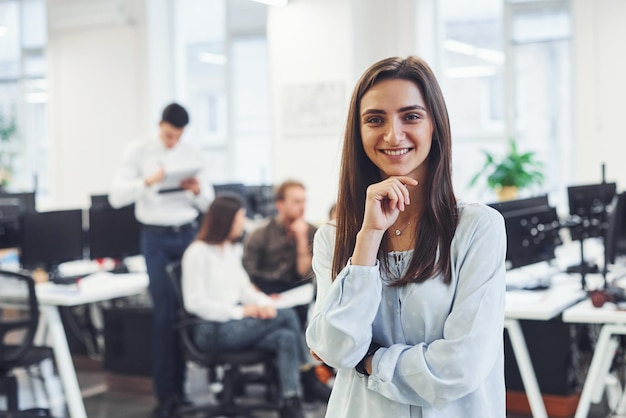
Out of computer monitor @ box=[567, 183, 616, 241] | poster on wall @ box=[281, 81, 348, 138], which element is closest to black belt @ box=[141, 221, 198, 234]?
computer monitor @ box=[567, 183, 616, 241]

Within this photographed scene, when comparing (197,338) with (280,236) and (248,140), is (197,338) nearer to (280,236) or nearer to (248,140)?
(280,236)

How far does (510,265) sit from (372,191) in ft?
9.86

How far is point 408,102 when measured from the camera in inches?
61.6

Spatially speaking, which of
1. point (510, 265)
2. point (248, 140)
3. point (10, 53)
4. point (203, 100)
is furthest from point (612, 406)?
point (10, 53)

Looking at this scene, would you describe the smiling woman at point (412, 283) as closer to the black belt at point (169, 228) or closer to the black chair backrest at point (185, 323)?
the black chair backrest at point (185, 323)

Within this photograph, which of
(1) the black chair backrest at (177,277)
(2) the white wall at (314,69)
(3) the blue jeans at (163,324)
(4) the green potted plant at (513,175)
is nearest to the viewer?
(1) the black chair backrest at (177,277)

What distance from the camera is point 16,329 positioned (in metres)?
4.29

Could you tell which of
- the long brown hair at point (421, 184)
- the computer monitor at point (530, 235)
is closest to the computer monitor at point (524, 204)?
the computer monitor at point (530, 235)

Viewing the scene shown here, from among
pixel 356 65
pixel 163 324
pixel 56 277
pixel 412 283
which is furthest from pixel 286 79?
pixel 412 283

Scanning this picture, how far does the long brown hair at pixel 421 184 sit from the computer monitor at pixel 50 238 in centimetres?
387

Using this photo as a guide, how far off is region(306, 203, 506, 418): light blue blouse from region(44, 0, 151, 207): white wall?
7952mm

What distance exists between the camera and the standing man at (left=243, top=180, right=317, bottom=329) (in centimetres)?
515

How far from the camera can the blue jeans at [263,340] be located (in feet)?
14.7

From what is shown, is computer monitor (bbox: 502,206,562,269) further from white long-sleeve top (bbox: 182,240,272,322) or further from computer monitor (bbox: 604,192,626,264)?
white long-sleeve top (bbox: 182,240,272,322)
